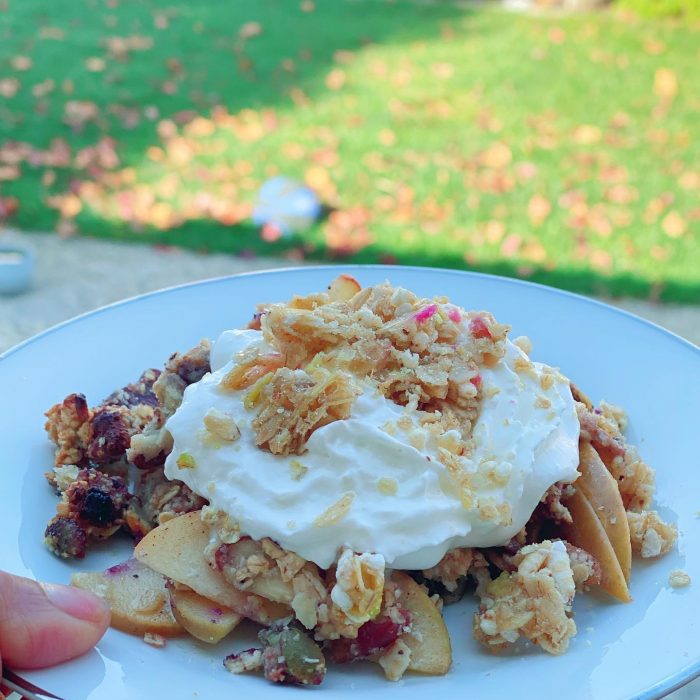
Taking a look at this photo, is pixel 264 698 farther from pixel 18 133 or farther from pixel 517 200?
pixel 18 133

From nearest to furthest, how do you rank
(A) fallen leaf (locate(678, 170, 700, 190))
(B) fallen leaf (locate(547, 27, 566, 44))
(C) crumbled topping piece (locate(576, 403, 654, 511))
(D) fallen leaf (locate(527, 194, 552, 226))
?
(C) crumbled topping piece (locate(576, 403, 654, 511)) → (D) fallen leaf (locate(527, 194, 552, 226)) → (A) fallen leaf (locate(678, 170, 700, 190)) → (B) fallen leaf (locate(547, 27, 566, 44))

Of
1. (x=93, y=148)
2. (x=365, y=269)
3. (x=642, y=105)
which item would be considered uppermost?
(x=365, y=269)

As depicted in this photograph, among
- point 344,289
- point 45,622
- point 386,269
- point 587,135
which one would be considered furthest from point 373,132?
point 45,622

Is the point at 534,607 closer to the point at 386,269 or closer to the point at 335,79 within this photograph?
the point at 386,269

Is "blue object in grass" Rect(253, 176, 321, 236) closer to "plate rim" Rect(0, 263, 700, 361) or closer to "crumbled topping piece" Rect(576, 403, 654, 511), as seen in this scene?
"plate rim" Rect(0, 263, 700, 361)

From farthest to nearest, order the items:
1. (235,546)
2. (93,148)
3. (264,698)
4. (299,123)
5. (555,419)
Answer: (299,123)
(93,148)
(555,419)
(235,546)
(264,698)

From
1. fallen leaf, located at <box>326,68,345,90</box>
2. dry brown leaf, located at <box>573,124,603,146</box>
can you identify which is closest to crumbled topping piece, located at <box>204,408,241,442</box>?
dry brown leaf, located at <box>573,124,603,146</box>

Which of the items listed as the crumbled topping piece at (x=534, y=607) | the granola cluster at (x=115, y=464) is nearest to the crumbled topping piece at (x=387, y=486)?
the crumbled topping piece at (x=534, y=607)

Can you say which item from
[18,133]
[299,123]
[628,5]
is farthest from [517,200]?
[628,5]

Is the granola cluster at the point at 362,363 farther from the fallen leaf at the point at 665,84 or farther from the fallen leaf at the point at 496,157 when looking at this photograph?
the fallen leaf at the point at 665,84
